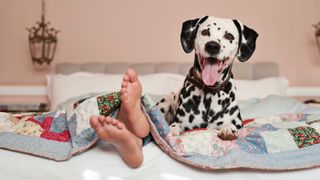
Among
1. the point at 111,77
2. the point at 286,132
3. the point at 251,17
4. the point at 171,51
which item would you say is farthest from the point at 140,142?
the point at 251,17

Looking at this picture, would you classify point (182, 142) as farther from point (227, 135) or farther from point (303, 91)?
point (303, 91)

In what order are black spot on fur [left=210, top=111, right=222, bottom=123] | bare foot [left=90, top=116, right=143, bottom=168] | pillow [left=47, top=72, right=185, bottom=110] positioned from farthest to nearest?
1. pillow [left=47, top=72, right=185, bottom=110]
2. black spot on fur [left=210, top=111, right=222, bottom=123]
3. bare foot [left=90, top=116, right=143, bottom=168]

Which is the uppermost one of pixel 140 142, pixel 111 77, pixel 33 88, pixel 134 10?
pixel 134 10

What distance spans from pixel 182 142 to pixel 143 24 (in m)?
2.15

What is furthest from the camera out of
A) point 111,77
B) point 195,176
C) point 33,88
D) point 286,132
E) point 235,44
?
point 33,88

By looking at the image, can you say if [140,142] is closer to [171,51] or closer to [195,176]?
[195,176]

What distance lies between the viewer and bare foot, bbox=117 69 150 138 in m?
1.15

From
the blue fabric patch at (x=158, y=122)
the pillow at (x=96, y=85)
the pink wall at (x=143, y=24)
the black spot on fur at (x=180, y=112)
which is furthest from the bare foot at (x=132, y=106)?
the pink wall at (x=143, y=24)

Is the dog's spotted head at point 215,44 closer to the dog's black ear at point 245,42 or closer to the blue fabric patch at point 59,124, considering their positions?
the dog's black ear at point 245,42

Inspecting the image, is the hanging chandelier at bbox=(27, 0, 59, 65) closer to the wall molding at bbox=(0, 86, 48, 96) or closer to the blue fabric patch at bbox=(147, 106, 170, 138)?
the wall molding at bbox=(0, 86, 48, 96)

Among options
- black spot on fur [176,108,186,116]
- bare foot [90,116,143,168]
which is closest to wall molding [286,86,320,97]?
black spot on fur [176,108,186,116]

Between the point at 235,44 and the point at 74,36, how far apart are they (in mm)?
2042

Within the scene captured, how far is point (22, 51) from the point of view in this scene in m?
3.28

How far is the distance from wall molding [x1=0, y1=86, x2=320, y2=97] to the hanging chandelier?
0.22 m
